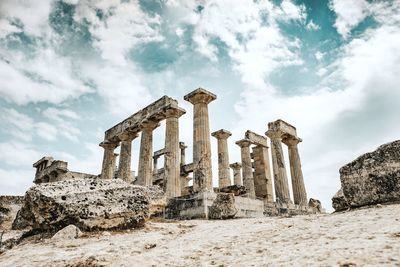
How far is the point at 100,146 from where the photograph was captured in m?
20.6

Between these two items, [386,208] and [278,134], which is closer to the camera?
[386,208]

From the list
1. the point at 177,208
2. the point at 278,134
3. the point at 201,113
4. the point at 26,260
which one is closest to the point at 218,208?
the point at 177,208

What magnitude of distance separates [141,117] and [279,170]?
9.64m

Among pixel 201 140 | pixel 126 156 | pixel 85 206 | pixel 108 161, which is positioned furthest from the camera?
pixel 108 161

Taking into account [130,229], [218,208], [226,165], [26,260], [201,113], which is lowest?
[26,260]

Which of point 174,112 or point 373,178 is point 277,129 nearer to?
point 174,112

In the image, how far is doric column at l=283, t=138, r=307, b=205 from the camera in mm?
19578

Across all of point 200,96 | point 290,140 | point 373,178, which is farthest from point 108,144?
point 373,178

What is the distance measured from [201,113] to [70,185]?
30.6 ft

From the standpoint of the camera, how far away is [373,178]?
5031mm

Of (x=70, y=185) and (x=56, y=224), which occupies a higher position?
(x=70, y=185)

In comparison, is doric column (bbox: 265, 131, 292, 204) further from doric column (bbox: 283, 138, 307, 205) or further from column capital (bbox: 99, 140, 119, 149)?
column capital (bbox: 99, 140, 119, 149)

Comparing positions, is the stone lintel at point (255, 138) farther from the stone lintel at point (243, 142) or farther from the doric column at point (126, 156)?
the doric column at point (126, 156)

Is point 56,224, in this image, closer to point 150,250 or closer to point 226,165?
point 150,250
